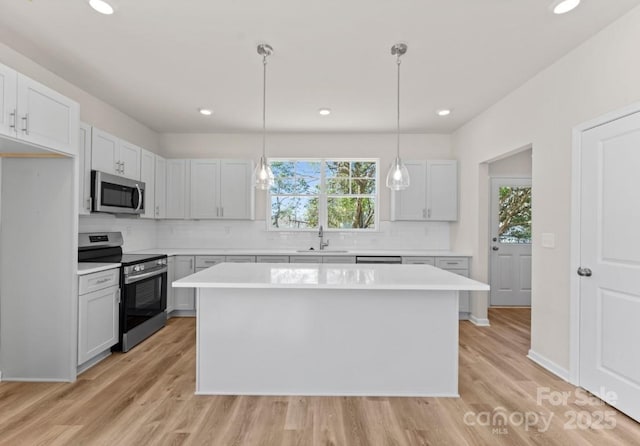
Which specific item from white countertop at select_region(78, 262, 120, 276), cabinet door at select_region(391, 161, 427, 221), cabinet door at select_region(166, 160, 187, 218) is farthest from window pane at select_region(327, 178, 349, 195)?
white countertop at select_region(78, 262, 120, 276)

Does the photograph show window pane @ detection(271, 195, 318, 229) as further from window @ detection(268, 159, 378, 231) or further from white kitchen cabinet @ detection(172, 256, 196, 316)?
white kitchen cabinet @ detection(172, 256, 196, 316)

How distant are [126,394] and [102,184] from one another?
1.99 meters

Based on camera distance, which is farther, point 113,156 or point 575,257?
point 113,156

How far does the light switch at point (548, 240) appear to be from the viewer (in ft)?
10.0

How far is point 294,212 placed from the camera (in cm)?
544

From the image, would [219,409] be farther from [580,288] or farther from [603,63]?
[603,63]

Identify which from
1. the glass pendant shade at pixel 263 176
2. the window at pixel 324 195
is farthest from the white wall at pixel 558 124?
the glass pendant shade at pixel 263 176

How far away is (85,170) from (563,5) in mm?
4007

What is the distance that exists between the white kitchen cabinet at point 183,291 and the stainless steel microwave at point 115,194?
827mm

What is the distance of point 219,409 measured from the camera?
2.40m

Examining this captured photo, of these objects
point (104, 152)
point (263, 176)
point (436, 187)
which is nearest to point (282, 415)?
point (263, 176)

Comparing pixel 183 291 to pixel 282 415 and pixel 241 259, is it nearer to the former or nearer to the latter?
pixel 241 259

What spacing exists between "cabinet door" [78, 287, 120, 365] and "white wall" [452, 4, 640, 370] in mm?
3993

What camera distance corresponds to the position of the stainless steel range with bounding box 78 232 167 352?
11.4 ft
